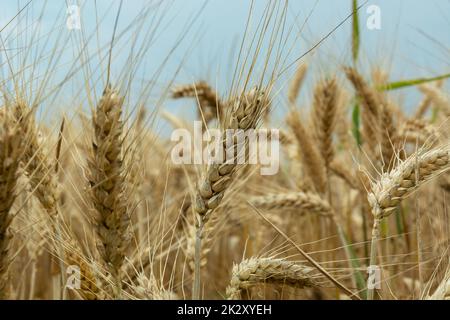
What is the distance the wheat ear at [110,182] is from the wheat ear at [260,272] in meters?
0.23

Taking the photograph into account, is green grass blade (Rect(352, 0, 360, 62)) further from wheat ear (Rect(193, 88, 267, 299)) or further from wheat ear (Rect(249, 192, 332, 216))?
wheat ear (Rect(193, 88, 267, 299))

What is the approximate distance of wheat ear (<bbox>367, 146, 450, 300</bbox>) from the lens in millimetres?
1202

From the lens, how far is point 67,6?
3.78 ft

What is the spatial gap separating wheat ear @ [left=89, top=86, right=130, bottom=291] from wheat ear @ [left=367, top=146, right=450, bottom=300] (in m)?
0.50

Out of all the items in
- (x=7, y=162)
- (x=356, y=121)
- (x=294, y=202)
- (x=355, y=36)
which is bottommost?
(x=7, y=162)

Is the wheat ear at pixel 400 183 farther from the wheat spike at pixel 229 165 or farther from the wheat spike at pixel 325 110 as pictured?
the wheat spike at pixel 325 110

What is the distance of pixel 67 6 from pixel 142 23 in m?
0.17

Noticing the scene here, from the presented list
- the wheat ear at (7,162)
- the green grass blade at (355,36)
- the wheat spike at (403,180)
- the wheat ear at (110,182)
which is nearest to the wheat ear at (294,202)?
the green grass blade at (355,36)

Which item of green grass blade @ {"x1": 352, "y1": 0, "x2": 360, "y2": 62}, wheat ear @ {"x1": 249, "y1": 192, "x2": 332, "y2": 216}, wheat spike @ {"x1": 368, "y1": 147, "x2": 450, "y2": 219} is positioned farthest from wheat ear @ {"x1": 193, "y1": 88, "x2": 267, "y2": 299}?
green grass blade @ {"x1": 352, "y1": 0, "x2": 360, "y2": 62}

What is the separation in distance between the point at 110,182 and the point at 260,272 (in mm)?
355

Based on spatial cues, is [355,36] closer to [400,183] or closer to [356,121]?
[356,121]

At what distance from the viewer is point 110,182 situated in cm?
112

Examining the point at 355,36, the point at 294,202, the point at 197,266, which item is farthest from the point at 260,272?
the point at 355,36

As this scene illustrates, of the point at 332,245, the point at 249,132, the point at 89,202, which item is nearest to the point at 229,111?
the point at 249,132
